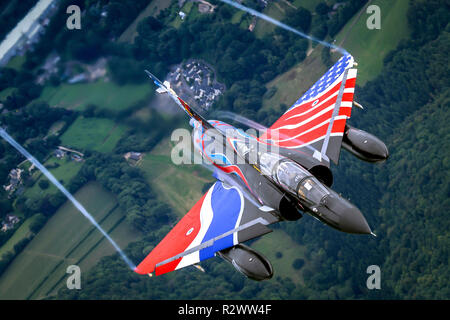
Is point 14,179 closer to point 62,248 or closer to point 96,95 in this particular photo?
point 62,248

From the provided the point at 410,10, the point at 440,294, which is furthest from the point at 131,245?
the point at 410,10

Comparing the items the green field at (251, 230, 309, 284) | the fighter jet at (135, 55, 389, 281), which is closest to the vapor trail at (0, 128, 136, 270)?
the green field at (251, 230, 309, 284)

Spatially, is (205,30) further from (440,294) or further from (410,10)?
(440,294)

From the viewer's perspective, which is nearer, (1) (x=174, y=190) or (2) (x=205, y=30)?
(1) (x=174, y=190)

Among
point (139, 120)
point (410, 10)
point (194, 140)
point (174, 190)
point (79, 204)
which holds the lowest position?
point (79, 204)

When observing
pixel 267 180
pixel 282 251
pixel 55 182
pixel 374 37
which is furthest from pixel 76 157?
pixel 374 37
